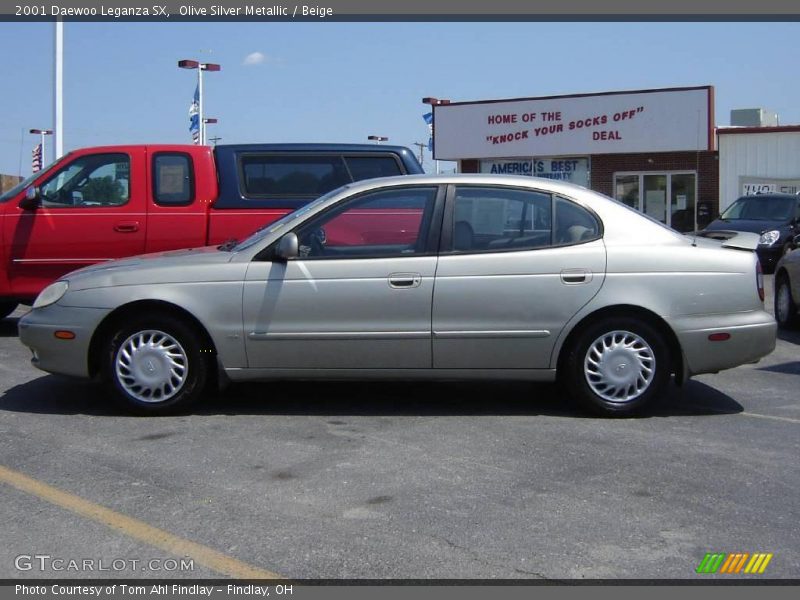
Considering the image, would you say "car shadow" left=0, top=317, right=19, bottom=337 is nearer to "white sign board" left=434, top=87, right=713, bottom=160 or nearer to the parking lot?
the parking lot

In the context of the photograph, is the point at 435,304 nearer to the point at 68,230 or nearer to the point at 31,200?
the point at 68,230

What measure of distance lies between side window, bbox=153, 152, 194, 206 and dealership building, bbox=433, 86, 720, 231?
812 inches

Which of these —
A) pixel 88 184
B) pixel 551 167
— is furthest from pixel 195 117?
pixel 88 184

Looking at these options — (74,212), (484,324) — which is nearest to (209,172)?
(74,212)

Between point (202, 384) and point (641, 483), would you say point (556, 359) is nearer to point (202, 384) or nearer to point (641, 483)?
point (641, 483)

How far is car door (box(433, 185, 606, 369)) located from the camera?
6176 millimetres

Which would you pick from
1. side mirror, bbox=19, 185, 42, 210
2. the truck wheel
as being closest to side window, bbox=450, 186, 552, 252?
side mirror, bbox=19, 185, 42, 210

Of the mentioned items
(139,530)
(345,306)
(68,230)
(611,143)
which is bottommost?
(139,530)

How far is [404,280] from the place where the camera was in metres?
6.18

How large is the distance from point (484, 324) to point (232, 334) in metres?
1.62

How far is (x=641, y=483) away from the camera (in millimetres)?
4965

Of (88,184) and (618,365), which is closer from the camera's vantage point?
(618,365)

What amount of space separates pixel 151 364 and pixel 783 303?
296 inches
